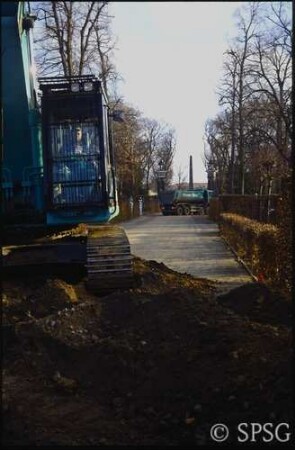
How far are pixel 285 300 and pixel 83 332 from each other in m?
2.19

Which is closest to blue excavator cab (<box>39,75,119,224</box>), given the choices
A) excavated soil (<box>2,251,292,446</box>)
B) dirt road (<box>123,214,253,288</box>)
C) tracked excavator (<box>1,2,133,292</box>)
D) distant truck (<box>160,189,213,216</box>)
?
tracked excavator (<box>1,2,133,292</box>)

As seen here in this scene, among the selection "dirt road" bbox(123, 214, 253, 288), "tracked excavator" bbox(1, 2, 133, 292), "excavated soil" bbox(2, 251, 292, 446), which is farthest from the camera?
"dirt road" bbox(123, 214, 253, 288)

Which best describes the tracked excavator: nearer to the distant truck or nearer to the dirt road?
the dirt road

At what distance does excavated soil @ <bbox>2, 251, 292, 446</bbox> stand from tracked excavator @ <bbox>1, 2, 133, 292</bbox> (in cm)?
110

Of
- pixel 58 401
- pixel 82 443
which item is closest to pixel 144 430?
pixel 82 443

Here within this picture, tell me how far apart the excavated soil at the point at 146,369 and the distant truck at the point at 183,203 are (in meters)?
58.0

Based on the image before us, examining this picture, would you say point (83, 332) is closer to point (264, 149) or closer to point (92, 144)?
point (92, 144)

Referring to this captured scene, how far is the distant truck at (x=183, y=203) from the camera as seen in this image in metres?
65.4

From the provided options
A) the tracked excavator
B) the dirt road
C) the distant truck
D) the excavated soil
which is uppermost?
the tracked excavator

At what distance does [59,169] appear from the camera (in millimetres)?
8312

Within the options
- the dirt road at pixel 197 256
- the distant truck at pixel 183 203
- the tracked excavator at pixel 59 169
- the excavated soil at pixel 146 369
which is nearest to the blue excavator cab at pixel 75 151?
the tracked excavator at pixel 59 169

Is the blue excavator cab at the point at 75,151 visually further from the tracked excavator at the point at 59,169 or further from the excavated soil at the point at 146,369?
the excavated soil at the point at 146,369

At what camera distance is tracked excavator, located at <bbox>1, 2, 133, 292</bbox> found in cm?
830

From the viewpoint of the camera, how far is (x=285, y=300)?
7.02 meters
